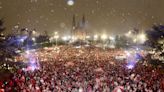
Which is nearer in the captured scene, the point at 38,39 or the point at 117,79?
the point at 117,79

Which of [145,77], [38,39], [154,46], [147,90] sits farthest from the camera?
[38,39]

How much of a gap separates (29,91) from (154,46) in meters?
21.3

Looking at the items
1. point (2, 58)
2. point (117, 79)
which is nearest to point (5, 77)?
point (2, 58)

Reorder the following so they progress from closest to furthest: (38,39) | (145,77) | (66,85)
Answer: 1. (66,85)
2. (145,77)
3. (38,39)

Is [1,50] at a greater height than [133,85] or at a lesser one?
greater

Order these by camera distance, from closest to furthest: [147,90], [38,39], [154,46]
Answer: [147,90] → [154,46] → [38,39]

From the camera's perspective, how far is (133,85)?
1320 inches

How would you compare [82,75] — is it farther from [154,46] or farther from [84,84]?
[154,46]

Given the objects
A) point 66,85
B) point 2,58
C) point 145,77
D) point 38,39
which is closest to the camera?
point 66,85

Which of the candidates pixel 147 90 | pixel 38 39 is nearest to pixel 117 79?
pixel 147 90

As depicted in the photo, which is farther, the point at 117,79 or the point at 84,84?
the point at 117,79

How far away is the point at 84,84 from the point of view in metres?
35.5

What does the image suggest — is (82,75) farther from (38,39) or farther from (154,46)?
(38,39)

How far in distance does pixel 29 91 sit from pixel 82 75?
36.9ft
